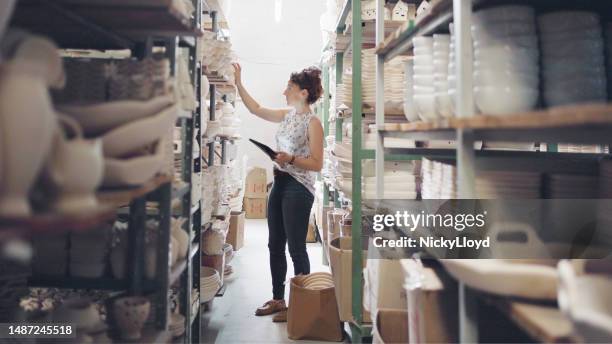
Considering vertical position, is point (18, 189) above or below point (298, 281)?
above

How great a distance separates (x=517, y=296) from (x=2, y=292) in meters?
1.87

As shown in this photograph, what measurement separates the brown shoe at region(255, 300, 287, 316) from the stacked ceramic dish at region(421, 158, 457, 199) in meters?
1.83

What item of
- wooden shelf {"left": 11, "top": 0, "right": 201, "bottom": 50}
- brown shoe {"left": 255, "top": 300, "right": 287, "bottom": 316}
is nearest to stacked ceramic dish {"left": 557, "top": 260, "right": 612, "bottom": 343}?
wooden shelf {"left": 11, "top": 0, "right": 201, "bottom": 50}

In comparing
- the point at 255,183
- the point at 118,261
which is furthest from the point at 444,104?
the point at 255,183

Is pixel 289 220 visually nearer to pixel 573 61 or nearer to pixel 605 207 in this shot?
pixel 605 207

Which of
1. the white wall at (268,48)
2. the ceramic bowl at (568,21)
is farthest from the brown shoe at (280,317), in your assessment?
the white wall at (268,48)

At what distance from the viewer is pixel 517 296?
3.88ft

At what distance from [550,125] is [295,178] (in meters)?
2.37

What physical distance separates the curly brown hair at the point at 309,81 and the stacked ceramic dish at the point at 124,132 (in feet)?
6.90

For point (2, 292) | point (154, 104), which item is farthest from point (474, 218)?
point (2, 292)

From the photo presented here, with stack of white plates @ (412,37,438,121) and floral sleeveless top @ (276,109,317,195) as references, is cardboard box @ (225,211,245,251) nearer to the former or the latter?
floral sleeveless top @ (276,109,317,195)

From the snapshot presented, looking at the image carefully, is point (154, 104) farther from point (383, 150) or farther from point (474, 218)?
point (383, 150)

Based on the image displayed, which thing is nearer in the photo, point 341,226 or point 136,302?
point 136,302

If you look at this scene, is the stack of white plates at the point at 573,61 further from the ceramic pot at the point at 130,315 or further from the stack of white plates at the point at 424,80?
the ceramic pot at the point at 130,315
